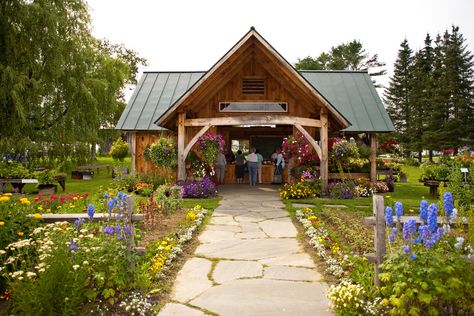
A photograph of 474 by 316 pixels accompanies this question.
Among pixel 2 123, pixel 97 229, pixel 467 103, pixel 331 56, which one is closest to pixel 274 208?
pixel 97 229

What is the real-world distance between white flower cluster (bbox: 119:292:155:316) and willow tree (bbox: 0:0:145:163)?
12.6 m

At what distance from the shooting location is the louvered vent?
52.2ft

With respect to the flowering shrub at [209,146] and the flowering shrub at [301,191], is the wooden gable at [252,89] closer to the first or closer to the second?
the flowering shrub at [209,146]

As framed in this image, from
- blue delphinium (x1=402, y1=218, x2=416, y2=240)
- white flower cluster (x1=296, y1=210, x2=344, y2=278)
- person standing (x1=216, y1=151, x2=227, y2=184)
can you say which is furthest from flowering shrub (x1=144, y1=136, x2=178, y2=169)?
blue delphinium (x1=402, y1=218, x2=416, y2=240)

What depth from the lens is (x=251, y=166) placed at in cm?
1712

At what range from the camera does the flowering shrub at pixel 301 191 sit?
12961 millimetres

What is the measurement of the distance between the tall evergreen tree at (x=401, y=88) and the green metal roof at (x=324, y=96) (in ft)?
101

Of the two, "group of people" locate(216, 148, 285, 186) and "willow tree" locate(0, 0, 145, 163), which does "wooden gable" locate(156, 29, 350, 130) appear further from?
"willow tree" locate(0, 0, 145, 163)

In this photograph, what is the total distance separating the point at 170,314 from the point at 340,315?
1.79 metres

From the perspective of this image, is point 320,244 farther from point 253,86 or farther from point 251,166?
point 251,166

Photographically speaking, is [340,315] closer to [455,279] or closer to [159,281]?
[455,279]

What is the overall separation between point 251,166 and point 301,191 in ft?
14.4

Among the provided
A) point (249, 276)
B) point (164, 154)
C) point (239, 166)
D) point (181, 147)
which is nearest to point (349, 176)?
point (239, 166)

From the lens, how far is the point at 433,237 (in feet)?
13.3
